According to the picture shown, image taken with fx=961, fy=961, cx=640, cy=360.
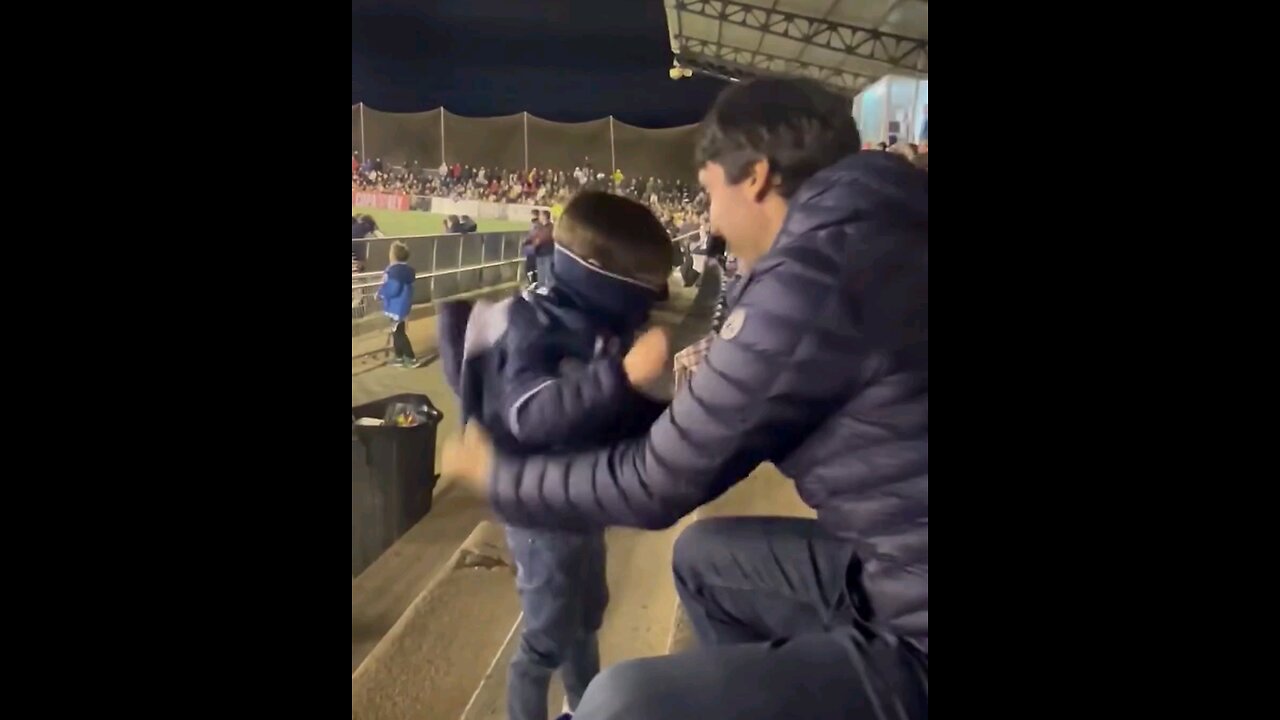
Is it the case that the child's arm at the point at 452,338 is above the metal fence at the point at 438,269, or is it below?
below

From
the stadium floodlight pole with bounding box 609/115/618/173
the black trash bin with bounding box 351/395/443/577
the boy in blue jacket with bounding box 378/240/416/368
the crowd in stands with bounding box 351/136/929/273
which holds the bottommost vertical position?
the black trash bin with bounding box 351/395/443/577

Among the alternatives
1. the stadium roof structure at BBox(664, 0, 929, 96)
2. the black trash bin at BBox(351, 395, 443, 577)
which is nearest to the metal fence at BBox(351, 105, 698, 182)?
the stadium roof structure at BBox(664, 0, 929, 96)

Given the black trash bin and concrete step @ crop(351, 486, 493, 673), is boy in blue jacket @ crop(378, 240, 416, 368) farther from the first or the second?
concrete step @ crop(351, 486, 493, 673)

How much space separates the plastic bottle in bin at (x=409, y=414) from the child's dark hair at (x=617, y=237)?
26cm

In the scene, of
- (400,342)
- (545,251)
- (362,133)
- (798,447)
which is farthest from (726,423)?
(362,133)

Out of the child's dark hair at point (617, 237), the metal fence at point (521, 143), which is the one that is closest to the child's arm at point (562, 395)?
the child's dark hair at point (617, 237)

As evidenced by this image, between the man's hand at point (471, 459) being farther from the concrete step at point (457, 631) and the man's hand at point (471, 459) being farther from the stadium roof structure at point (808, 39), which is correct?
the stadium roof structure at point (808, 39)

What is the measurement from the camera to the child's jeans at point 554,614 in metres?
1.16

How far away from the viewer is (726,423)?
3.57ft

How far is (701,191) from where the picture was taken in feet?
3.74

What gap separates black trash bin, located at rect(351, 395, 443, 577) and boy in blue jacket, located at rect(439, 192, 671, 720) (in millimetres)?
71

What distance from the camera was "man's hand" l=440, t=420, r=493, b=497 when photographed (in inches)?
45.8
